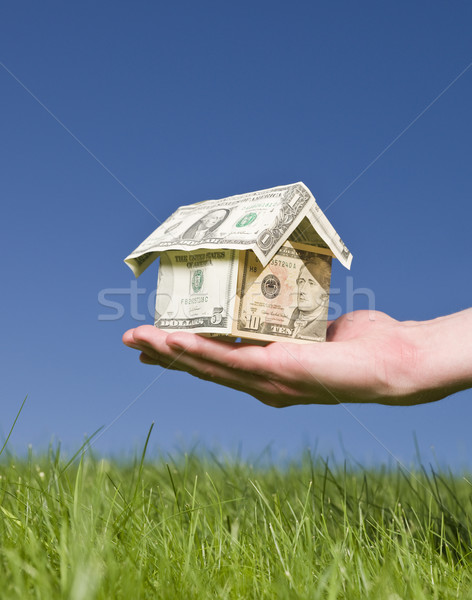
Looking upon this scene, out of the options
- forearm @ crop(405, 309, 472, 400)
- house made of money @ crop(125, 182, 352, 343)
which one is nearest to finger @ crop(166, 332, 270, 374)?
house made of money @ crop(125, 182, 352, 343)

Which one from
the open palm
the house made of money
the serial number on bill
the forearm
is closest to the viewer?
the open palm

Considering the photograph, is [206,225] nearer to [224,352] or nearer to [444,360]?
[224,352]

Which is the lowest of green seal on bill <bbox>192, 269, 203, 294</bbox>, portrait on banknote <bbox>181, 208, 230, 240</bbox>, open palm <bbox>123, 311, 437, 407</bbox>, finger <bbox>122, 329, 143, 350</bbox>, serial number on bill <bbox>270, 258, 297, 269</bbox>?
open palm <bbox>123, 311, 437, 407</bbox>

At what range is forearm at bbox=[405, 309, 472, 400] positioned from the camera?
2.76 metres

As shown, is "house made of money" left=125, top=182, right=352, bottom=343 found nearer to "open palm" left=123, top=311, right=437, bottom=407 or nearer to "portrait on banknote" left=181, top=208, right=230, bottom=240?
"portrait on banknote" left=181, top=208, right=230, bottom=240

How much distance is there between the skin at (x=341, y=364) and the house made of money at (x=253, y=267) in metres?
0.29

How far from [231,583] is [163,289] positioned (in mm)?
1945

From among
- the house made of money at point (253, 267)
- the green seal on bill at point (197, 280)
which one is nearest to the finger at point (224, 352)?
the house made of money at point (253, 267)

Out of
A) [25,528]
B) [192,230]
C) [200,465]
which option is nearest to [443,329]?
[192,230]

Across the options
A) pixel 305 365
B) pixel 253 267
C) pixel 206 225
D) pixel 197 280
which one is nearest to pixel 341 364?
pixel 305 365

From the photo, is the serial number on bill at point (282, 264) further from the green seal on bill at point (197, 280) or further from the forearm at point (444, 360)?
the forearm at point (444, 360)

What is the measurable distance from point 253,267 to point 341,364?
29.5 inches

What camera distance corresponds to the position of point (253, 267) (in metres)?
3.11

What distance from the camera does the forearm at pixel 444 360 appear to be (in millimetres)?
2764
